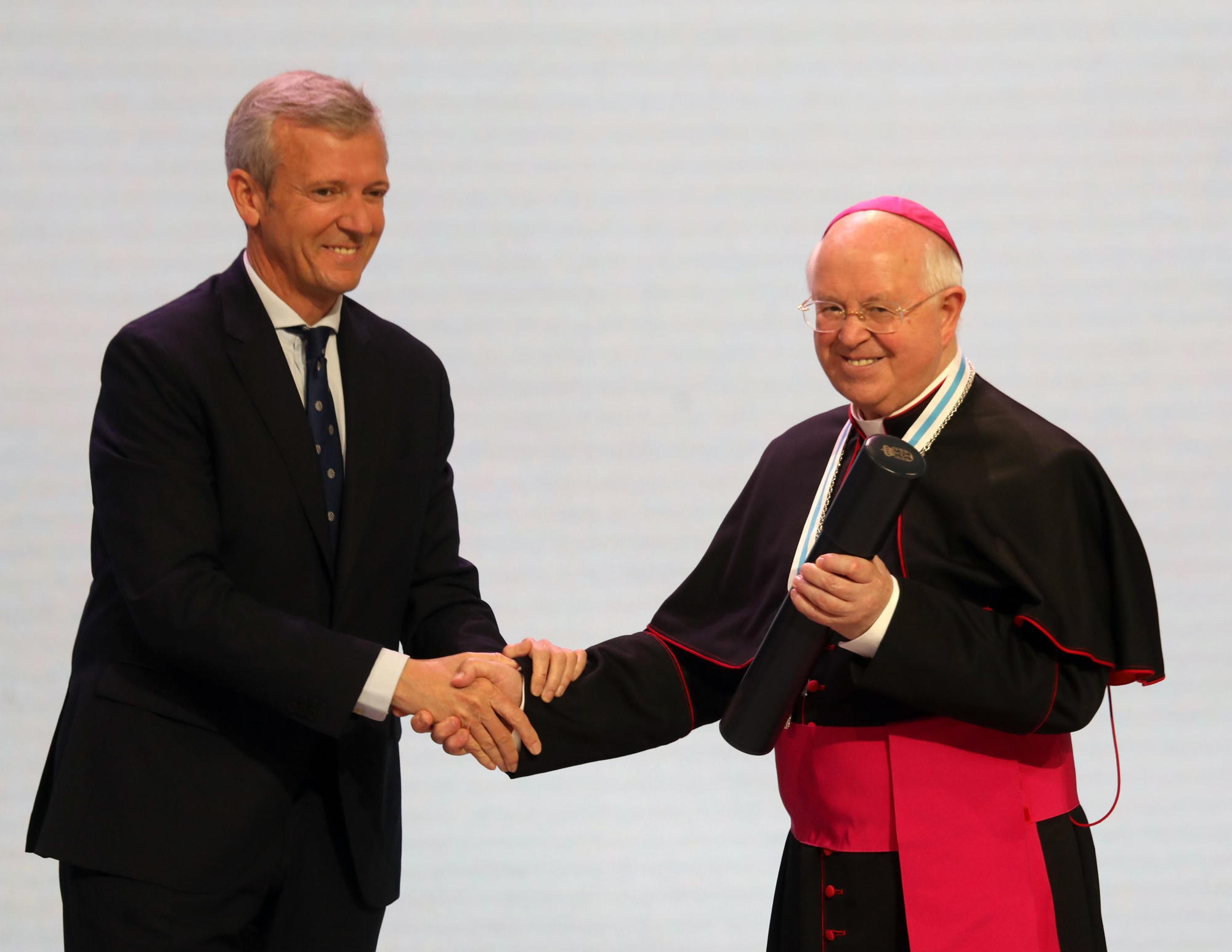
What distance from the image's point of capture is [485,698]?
2.67m

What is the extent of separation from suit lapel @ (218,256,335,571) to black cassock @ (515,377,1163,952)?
0.79 m

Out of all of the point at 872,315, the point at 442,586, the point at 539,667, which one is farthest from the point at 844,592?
the point at 442,586

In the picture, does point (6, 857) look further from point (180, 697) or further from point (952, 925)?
point (952, 925)

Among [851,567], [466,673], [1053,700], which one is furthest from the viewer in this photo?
[466,673]

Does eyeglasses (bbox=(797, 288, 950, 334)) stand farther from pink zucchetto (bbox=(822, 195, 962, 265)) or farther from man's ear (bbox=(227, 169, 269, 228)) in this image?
man's ear (bbox=(227, 169, 269, 228))

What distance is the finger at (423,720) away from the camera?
261 cm

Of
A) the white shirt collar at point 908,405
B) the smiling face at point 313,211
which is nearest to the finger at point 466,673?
the smiling face at point 313,211

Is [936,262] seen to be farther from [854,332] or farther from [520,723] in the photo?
[520,723]

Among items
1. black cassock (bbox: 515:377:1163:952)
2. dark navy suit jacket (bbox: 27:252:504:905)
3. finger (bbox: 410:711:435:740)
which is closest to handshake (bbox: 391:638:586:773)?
finger (bbox: 410:711:435:740)

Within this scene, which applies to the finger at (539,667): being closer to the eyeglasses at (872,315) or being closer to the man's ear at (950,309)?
the eyeglasses at (872,315)

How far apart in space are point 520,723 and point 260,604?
0.53 metres

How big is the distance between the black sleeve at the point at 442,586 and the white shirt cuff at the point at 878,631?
793 mm

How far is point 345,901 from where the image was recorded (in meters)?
2.59

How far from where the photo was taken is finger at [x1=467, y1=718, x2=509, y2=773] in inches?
105
